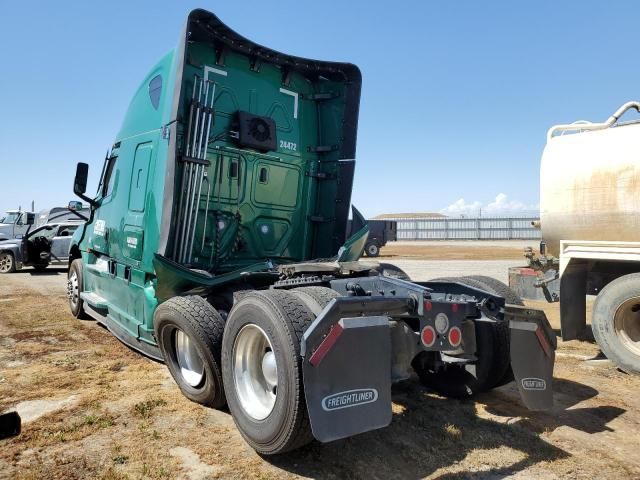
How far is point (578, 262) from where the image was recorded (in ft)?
20.5

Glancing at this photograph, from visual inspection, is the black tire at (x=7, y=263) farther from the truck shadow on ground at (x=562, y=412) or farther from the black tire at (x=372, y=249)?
the truck shadow on ground at (x=562, y=412)

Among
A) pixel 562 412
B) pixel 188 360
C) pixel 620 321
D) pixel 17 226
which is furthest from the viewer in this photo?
pixel 17 226

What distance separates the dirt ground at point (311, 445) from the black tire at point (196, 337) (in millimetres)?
140

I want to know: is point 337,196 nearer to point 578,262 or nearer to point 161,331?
point 161,331

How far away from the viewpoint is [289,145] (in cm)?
571

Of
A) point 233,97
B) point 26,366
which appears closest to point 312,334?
point 233,97

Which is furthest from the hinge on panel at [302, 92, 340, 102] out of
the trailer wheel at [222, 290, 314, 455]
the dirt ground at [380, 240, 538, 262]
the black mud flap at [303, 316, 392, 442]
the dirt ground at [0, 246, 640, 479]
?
the dirt ground at [380, 240, 538, 262]

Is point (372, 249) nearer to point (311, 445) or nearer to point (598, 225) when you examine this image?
point (598, 225)

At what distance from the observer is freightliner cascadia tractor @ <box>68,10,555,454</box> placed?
293 centimetres

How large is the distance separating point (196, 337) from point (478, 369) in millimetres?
2304

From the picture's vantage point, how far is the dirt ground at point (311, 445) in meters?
3.07

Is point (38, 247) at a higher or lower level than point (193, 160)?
lower

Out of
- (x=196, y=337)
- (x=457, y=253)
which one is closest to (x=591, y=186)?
(x=196, y=337)

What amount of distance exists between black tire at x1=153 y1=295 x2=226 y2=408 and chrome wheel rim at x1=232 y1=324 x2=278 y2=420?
0.47 metres
